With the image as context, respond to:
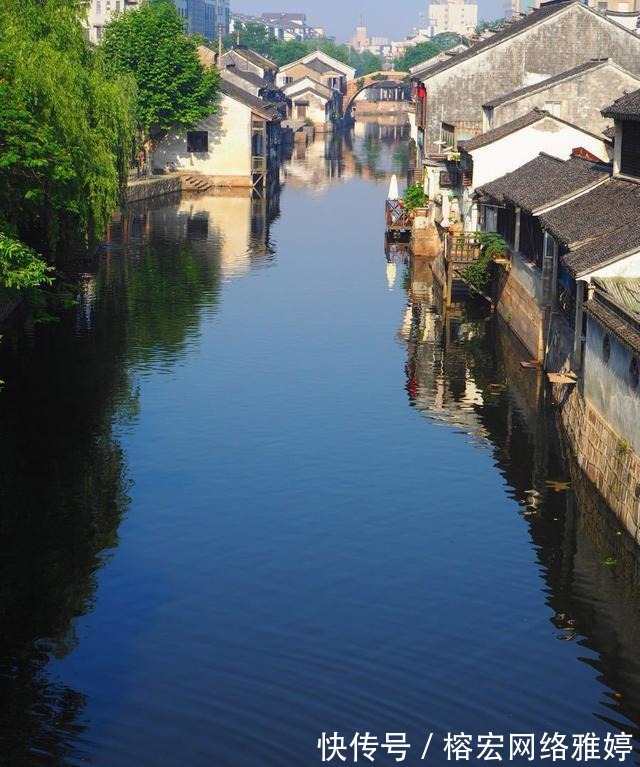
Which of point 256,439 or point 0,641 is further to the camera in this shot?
point 256,439

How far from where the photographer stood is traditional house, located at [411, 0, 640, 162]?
248 ft

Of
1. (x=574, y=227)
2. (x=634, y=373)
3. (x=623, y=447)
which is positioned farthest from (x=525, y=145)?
(x=623, y=447)

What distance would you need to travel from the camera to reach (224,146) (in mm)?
98250

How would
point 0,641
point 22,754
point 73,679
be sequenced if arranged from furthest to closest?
1. point 0,641
2. point 73,679
3. point 22,754

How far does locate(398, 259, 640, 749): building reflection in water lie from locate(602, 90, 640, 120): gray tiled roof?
8573mm

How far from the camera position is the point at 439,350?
154 feet

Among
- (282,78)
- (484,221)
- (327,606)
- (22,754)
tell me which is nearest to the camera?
(22,754)

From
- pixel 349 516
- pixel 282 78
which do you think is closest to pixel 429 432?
pixel 349 516

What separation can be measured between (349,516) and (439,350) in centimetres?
1824

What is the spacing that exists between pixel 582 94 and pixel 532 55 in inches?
495

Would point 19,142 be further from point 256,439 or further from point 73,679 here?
point 73,679

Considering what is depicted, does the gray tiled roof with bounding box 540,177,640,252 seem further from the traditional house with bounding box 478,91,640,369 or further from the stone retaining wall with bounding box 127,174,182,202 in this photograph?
the stone retaining wall with bounding box 127,174,182,202

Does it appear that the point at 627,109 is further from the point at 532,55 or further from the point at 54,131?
the point at 532,55

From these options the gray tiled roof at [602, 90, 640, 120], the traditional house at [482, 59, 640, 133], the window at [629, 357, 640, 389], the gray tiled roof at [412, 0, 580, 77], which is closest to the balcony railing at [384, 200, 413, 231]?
the traditional house at [482, 59, 640, 133]
